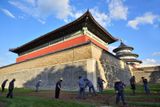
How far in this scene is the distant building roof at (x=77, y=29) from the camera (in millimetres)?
19984

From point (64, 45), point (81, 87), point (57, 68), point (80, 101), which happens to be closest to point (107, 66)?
point (57, 68)

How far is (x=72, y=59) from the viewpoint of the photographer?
63.2 feet

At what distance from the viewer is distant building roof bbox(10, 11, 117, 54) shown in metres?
20.0

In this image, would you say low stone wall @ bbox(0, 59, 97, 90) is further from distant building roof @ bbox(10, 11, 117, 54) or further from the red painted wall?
distant building roof @ bbox(10, 11, 117, 54)

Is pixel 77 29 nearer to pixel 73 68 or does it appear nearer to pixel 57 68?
pixel 73 68

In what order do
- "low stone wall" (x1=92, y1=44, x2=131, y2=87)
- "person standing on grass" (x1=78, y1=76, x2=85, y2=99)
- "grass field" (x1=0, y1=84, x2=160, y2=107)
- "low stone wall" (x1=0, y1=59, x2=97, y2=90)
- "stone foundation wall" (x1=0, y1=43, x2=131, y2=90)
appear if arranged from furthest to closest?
"low stone wall" (x1=92, y1=44, x2=131, y2=87) < "stone foundation wall" (x1=0, y1=43, x2=131, y2=90) < "low stone wall" (x1=0, y1=59, x2=97, y2=90) < "person standing on grass" (x1=78, y1=76, x2=85, y2=99) < "grass field" (x1=0, y1=84, x2=160, y2=107)

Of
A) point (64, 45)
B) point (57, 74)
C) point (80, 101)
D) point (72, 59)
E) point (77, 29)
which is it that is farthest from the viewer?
point (64, 45)

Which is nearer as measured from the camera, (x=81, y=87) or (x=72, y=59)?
(x=81, y=87)

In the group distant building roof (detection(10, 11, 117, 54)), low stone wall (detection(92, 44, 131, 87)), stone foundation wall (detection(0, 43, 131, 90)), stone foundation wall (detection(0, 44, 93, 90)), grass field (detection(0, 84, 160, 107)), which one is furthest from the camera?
distant building roof (detection(10, 11, 117, 54))

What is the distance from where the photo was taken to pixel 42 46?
2636cm

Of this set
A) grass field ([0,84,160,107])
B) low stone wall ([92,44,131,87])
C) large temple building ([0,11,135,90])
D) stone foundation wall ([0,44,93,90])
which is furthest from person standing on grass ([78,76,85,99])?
low stone wall ([92,44,131,87])

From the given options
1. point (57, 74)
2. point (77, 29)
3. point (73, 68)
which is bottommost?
point (57, 74)

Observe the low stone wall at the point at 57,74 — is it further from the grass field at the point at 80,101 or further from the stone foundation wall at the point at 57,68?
the grass field at the point at 80,101

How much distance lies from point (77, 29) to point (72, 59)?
412cm
